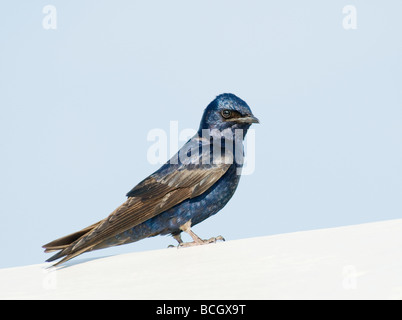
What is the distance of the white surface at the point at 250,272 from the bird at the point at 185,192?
0.58 meters

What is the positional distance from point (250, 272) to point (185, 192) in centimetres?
256

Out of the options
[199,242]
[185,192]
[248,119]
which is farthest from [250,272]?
[248,119]

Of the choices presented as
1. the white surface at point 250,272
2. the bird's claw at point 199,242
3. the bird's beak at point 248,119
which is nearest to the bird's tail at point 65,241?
the white surface at point 250,272

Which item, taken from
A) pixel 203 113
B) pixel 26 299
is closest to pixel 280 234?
pixel 203 113

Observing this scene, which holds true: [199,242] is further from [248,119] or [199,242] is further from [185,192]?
[248,119]

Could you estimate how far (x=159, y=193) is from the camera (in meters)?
6.55

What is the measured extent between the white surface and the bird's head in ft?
5.90

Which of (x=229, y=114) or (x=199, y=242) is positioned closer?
(x=199, y=242)

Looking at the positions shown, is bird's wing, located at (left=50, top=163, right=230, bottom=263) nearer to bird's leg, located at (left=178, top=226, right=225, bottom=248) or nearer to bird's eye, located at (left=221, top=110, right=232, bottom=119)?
bird's leg, located at (left=178, top=226, right=225, bottom=248)

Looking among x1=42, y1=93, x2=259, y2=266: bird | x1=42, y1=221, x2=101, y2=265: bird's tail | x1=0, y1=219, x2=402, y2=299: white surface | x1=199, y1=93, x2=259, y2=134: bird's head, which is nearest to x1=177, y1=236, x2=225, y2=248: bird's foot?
x1=42, y1=93, x2=259, y2=266: bird

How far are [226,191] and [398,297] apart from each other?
3.65 m

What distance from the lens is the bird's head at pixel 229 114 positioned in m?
7.06

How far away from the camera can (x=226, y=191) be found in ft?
21.9

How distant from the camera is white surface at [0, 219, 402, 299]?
11.5ft
